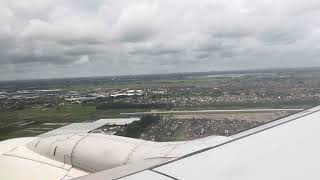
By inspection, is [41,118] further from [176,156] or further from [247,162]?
[247,162]

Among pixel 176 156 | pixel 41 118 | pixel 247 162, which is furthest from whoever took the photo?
pixel 41 118

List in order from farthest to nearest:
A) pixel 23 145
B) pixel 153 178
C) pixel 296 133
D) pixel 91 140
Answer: pixel 23 145
pixel 91 140
pixel 296 133
pixel 153 178

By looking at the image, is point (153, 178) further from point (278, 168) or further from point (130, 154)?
point (130, 154)

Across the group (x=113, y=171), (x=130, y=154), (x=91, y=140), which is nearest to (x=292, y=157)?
(x=113, y=171)

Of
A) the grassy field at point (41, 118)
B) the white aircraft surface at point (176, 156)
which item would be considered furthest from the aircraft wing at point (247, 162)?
the grassy field at point (41, 118)

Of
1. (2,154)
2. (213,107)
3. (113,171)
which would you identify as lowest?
(213,107)

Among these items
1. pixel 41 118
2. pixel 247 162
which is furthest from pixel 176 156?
pixel 41 118

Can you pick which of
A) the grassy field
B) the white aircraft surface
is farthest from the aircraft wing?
the grassy field
